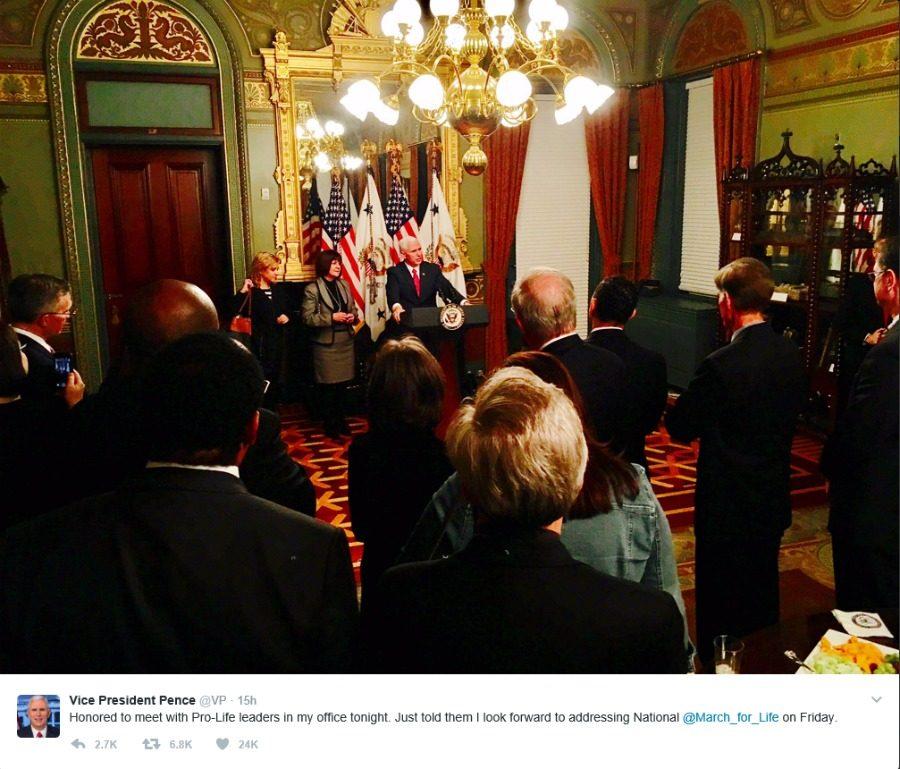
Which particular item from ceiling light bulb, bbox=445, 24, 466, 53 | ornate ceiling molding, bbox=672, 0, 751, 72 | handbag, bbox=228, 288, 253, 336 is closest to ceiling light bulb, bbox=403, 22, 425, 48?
ceiling light bulb, bbox=445, 24, 466, 53

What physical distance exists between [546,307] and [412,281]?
2.80 meters

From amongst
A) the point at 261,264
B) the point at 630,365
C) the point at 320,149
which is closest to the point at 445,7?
the point at 630,365

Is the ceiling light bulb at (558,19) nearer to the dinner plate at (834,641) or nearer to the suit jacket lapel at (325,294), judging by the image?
the suit jacket lapel at (325,294)

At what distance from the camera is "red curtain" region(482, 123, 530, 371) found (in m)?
5.50

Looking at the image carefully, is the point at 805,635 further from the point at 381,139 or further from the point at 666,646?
the point at 381,139

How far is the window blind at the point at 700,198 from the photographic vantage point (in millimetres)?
5188

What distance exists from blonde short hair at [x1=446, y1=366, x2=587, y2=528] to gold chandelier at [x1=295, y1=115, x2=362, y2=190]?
4514 mm

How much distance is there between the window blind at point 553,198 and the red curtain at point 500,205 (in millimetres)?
129

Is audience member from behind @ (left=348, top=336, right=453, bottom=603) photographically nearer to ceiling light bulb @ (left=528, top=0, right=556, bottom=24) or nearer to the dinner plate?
the dinner plate

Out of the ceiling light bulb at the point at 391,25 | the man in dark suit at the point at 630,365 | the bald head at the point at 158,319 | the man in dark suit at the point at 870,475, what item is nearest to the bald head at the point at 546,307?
the man in dark suit at the point at 630,365
